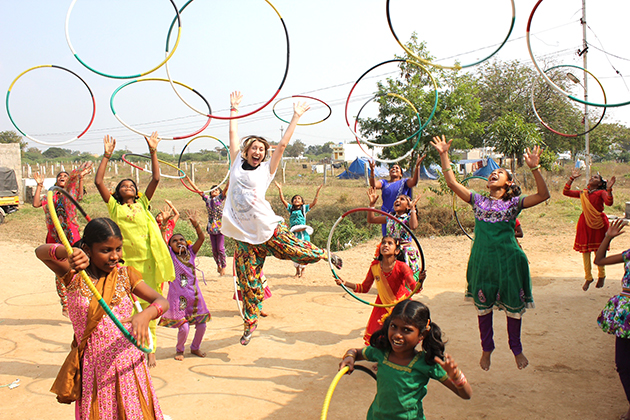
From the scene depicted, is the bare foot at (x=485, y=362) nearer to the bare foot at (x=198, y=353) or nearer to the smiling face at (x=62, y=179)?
the bare foot at (x=198, y=353)

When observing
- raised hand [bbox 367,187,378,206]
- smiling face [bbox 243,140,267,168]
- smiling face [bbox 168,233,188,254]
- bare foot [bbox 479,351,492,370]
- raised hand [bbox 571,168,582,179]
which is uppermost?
smiling face [bbox 243,140,267,168]

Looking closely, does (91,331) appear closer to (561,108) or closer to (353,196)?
(353,196)

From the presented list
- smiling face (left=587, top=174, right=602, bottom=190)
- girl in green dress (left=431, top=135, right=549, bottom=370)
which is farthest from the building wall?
girl in green dress (left=431, top=135, right=549, bottom=370)

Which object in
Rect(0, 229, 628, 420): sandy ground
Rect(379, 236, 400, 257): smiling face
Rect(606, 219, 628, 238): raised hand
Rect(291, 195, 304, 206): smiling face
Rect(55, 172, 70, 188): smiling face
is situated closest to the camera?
Rect(606, 219, 628, 238): raised hand

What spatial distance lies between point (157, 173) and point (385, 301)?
294cm

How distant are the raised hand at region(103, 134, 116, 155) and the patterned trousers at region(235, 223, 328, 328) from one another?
170cm

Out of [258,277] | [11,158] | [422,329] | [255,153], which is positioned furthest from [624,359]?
[11,158]

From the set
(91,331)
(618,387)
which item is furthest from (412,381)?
(618,387)

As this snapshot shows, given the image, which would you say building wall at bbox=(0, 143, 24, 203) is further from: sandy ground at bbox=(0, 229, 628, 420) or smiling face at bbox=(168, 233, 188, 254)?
smiling face at bbox=(168, 233, 188, 254)

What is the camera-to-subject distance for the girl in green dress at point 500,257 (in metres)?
4.57

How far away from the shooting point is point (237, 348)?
599cm

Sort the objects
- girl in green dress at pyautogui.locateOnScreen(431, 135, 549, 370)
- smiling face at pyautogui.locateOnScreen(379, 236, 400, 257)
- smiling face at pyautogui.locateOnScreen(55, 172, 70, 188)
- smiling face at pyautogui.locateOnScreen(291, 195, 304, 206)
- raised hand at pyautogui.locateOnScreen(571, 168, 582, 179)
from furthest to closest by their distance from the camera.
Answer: smiling face at pyautogui.locateOnScreen(291, 195, 304, 206) < raised hand at pyautogui.locateOnScreen(571, 168, 582, 179) < smiling face at pyautogui.locateOnScreen(55, 172, 70, 188) < smiling face at pyautogui.locateOnScreen(379, 236, 400, 257) < girl in green dress at pyautogui.locateOnScreen(431, 135, 549, 370)

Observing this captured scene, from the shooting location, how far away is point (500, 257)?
459cm

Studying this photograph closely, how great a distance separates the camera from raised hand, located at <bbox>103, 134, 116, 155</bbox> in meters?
5.17
